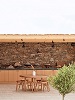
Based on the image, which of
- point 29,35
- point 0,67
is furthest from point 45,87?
point 0,67

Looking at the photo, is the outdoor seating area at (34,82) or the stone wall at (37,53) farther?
the stone wall at (37,53)

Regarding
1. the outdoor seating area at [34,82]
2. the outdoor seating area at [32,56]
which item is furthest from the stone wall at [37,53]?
the outdoor seating area at [34,82]

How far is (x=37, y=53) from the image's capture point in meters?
23.5

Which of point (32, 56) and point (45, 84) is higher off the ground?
point (32, 56)

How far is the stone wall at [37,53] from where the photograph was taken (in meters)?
23.4

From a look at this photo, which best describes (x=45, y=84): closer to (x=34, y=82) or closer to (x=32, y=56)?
(x=34, y=82)

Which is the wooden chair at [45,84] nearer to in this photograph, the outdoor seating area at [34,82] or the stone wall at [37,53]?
the outdoor seating area at [34,82]

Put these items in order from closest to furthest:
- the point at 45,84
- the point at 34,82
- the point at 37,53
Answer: the point at 34,82 → the point at 45,84 → the point at 37,53

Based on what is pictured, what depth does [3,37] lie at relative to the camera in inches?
817

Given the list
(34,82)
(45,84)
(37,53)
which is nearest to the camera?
(34,82)

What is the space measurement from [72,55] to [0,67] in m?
4.25

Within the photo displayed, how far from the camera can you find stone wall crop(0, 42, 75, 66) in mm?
23391

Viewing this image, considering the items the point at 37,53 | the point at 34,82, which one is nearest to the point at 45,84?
the point at 34,82

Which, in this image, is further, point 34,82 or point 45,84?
point 45,84
